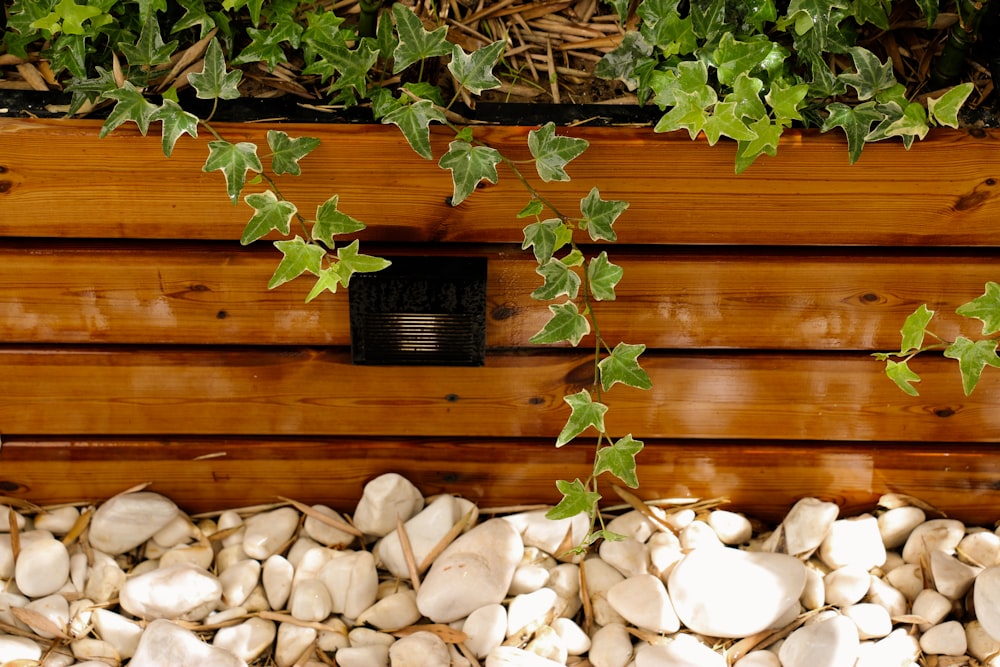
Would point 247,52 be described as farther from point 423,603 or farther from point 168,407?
point 423,603

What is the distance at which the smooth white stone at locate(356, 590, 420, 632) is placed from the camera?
57.8 inches

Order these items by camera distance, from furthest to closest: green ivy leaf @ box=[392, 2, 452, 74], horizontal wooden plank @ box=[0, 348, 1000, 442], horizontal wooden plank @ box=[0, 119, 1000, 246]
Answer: horizontal wooden plank @ box=[0, 348, 1000, 442]
horizontal wooden plank @ box=[0, 119, 1000, 246]
green ivy leaf @ box=[392, 2, 452, 74]

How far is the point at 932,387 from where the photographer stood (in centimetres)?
149

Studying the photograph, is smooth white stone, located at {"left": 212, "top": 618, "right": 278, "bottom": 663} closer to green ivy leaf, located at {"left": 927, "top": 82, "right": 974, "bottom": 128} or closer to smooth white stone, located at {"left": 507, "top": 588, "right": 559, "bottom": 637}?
smooth white stone, located at {"left": 507, "top": 588, "right": 559, "bottom": 637}

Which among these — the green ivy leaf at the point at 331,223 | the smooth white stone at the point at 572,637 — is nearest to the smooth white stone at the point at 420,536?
the smooth white stone at the point at 572,637

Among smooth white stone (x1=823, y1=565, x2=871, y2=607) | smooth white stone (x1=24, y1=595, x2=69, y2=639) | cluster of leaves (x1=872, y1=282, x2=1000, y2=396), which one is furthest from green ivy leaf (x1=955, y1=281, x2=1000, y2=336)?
smooth white stone (x1=24, y1=595, x2=69, y2=639)

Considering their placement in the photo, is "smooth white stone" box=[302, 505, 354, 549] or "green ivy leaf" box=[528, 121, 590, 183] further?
"smooth white stone" box=[302, 505, 354, 549]

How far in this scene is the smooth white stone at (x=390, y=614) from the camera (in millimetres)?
1468

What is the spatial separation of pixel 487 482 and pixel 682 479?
344 mm

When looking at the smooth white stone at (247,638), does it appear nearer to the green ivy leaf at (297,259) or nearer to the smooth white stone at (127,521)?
the smooth white stone at (127,521)

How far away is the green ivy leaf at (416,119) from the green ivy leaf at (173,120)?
246 millimetres

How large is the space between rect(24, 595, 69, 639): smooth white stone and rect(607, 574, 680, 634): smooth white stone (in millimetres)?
881

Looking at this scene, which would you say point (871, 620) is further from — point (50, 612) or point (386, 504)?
point (50, 612)

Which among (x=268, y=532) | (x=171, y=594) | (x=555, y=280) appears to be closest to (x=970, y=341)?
(x=555, y=280)
